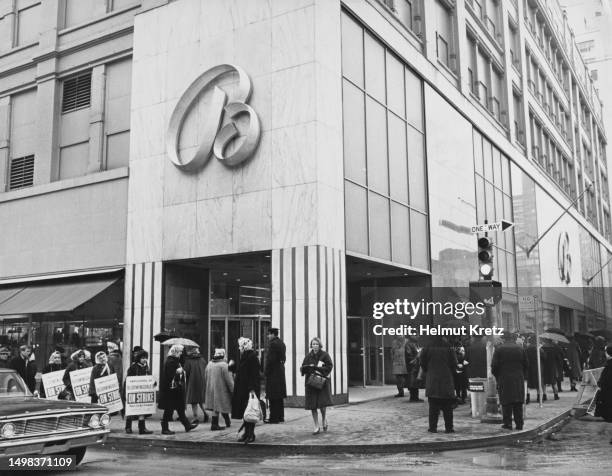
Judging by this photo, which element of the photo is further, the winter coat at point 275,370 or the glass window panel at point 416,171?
the glass window panel at point 416,171

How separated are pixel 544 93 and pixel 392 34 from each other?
2467cm

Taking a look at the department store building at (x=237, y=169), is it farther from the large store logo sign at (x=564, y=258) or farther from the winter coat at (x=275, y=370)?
the large store logo sign at (x=564, y=258)

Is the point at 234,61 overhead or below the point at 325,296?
overhead

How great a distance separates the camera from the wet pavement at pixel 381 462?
8.83 meters

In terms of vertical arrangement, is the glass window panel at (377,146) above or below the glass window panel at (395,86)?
below

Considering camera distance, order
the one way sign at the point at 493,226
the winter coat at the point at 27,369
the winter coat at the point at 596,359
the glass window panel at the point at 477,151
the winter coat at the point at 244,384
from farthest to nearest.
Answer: the glass window panel at the point at 477,151 < the winter coat at the point at 596,359 < the winter coat at the point at 27,369 < the one way sign at the point at 493,226 < the winter coat at the point at 244,384

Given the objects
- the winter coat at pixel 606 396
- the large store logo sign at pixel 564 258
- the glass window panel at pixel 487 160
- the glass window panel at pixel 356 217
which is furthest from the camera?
the large store logo sign at pixel 564 258

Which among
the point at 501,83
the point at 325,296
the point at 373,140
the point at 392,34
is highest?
the point at 501,83

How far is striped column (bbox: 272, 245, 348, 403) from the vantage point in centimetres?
1620

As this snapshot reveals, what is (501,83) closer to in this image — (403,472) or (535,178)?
(535,178)

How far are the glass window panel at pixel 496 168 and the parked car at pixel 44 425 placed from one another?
2402 centimetres

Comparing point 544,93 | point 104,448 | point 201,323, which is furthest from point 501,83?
point 104,448

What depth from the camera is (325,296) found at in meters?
16.4

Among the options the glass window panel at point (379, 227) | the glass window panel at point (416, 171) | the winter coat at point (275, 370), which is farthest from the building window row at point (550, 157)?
the winter coat at point (275, 370)
